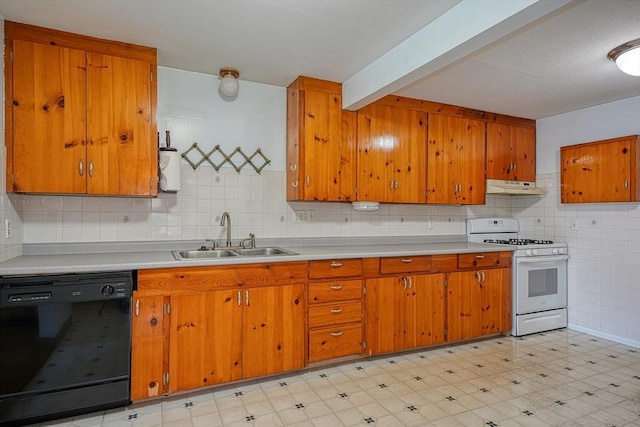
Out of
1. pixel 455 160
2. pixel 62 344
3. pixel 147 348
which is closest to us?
pixel 62 344

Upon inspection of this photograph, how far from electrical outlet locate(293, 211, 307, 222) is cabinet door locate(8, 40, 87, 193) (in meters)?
1.61

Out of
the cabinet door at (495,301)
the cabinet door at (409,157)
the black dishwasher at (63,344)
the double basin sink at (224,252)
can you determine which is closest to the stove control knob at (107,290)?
the black dishwasher at (63,344)

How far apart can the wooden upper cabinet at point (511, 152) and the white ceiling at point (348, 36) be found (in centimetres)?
78

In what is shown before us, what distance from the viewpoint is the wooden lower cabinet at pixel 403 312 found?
2918 mm

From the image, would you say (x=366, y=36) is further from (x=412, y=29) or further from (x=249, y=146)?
(x=249, y=146)

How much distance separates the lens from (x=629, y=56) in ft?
7.61

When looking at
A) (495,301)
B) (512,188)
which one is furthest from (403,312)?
(512,188)

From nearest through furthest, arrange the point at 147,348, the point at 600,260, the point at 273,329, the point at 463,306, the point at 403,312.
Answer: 1. the point at 147,348
2. the point at 273,329
3. the point at 403,312
4. the point at 463,306
5. the point at 600,260

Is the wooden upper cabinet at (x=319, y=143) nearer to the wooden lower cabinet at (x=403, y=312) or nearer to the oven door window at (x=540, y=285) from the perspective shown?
the wooden lower cabinet at (x=403, y=312)

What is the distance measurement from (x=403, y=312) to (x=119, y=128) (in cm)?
255

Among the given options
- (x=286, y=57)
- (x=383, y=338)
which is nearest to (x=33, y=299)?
(x=286, y=57)

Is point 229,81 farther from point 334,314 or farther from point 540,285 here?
point 540,285

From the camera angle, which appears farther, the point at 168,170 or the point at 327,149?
the point at 327,149

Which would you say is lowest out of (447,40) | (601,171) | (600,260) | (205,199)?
(600,260)
